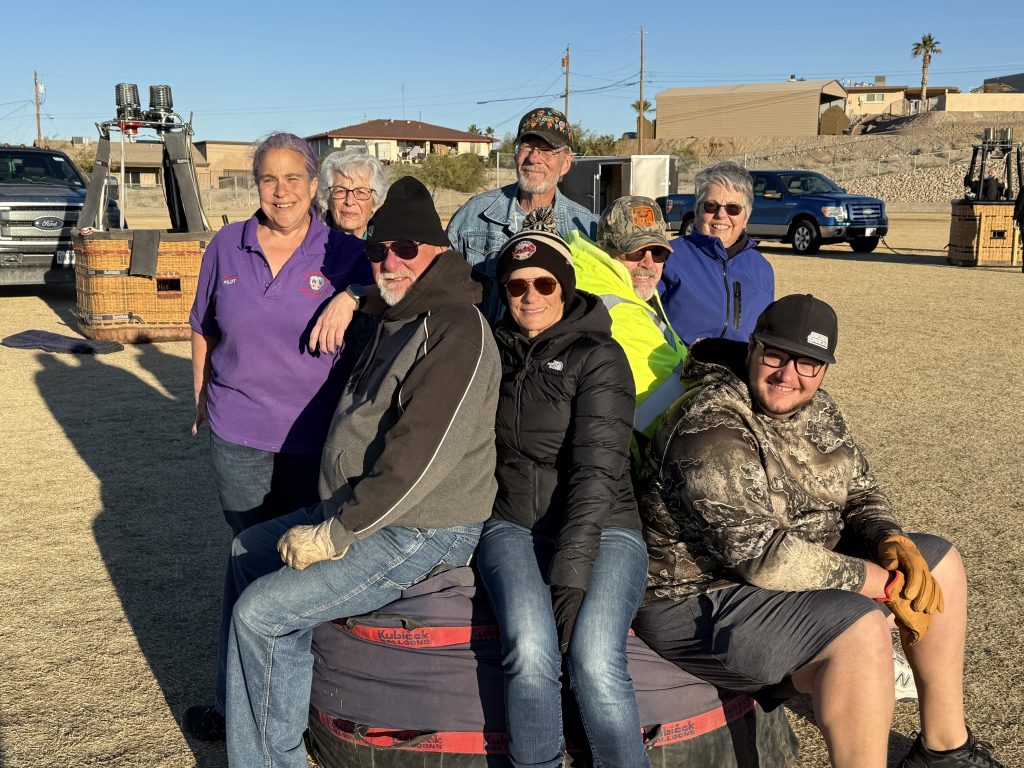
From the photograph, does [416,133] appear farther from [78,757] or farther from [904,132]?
[78,757]

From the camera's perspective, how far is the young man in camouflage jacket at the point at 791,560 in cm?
274

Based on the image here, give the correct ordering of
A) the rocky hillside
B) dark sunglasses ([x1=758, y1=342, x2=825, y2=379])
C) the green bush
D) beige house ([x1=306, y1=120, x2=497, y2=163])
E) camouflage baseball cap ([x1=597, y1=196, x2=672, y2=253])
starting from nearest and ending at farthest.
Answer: dark sunglasses ([x1=758, y1=342, x2=825, y2=379]) < camouflage baseball cap ([x1=597, y1=196, x2=672, y2=253]) < the rocky hillside < the green bush < beige house ([x1=306, y1=120, x2=497, y2=163])

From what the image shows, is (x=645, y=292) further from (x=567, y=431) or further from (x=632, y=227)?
(x=567, y=431)

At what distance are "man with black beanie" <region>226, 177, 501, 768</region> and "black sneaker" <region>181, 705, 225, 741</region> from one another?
531mm

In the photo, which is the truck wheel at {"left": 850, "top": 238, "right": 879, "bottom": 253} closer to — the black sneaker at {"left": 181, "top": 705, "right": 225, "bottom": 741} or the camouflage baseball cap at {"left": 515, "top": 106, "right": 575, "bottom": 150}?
the camouflage baseball cap at {"left": 515, "top": 106, "right": 575, "bottom": 150}

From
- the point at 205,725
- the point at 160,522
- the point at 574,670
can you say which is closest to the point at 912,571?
the point at 574,670

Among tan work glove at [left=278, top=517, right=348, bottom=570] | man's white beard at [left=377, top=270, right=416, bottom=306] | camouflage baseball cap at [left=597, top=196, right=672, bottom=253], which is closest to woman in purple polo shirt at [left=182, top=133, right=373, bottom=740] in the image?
man's white beard at [left=377, top=270, right=416, bottom=306]

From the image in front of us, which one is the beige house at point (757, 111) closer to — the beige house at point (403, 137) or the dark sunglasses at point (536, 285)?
the beige house at point (403, 137)

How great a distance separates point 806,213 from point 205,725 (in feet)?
68.7

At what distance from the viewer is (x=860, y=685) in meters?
2.67

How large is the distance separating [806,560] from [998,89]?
89418mm

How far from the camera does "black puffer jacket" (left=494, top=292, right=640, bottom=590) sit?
114 inches

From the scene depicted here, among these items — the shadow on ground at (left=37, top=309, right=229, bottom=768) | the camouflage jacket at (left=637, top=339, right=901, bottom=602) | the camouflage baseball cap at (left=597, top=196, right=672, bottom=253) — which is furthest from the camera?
the shadow on ground at (left=37, top=309, right=229, bottom=768)

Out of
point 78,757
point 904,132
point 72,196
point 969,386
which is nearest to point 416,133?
point 904,132
